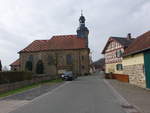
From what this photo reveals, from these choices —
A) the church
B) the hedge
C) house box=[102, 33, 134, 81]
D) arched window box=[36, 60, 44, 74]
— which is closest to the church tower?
the church

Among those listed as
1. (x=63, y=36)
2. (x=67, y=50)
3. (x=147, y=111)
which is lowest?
(x=147, y=111)

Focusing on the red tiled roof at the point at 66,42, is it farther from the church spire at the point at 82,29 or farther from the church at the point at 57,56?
the church spire at the point at 82,29

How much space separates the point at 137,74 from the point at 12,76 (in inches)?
506

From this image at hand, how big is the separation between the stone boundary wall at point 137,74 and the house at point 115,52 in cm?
1451

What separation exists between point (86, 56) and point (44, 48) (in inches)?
520

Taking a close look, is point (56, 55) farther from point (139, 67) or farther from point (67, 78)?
point (139, 67)

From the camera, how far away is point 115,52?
162 feet

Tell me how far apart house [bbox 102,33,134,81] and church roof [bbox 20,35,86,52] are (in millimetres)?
21237

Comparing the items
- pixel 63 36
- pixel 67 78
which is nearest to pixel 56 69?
pixel 63 36

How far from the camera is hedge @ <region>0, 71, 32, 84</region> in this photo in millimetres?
23348

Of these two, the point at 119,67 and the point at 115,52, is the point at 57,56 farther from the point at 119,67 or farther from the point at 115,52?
the point at 119,67

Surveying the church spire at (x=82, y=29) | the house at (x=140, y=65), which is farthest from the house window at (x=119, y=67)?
the church spire at (x=82, y=29)

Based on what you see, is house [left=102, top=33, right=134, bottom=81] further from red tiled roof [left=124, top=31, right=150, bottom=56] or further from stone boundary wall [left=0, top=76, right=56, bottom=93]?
stone boundary wall [left=0, top=76, right=56, bottom=93]

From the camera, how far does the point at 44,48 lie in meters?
76.9
